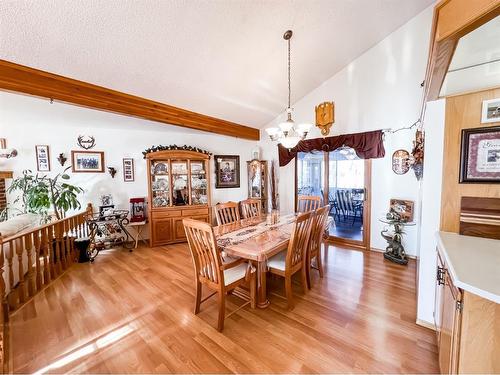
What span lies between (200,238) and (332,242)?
3.27 m

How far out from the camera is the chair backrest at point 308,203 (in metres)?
3.65

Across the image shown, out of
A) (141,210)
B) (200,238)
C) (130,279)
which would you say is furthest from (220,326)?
(141,210)

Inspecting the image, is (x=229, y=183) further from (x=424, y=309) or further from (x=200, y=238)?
(x=424, y=309)

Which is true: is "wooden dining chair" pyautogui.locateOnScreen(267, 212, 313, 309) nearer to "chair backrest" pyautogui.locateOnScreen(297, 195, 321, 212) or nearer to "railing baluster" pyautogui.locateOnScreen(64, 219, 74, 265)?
"chair backrest" pyautogui.locateOnScreen(297, 195, 321, 212)

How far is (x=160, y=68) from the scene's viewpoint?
2594 millimetres

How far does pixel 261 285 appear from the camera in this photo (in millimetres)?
2213


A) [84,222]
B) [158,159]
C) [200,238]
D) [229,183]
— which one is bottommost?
[84,222]

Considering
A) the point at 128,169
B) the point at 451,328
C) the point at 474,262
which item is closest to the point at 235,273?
the point at 451,328

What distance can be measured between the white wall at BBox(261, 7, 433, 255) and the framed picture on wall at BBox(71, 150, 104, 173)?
184 inches

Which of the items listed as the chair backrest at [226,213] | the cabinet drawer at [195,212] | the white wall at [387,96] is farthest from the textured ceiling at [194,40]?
the cabinet drawer at [195,212]

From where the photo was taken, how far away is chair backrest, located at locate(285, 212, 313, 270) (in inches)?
81.9

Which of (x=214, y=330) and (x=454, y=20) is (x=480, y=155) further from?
(x=214, y=330)

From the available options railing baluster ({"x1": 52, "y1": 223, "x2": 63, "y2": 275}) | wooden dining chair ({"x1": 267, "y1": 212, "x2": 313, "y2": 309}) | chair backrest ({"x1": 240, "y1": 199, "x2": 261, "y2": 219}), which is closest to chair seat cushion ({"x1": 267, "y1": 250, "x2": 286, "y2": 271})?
wooden dining chair ({"x1": 267, "y1": 212, "x2": 313, "y2": 309})

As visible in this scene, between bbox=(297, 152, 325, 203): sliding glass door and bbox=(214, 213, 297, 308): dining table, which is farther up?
bbox=(297, 152, 325, 203): sliding glass door
